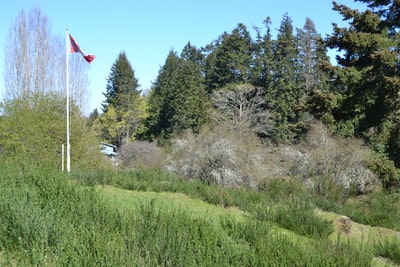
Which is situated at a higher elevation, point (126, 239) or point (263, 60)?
point (263, 60)

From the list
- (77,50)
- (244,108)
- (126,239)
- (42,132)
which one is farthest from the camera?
(244,108)

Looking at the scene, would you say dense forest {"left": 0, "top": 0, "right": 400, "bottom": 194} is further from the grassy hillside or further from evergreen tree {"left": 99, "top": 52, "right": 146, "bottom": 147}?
evergreen tree {"left": 99, "top": 52, "right": 146, "bottom": 147}

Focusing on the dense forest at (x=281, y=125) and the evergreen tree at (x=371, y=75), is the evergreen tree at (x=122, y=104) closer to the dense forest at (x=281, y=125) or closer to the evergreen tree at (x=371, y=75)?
the dense forest at (x=281, y=125)

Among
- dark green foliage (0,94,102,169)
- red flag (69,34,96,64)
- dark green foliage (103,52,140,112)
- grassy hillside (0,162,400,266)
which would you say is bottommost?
grassy hillside (0,162,400,266)

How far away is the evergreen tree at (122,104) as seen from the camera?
5622 centimetres

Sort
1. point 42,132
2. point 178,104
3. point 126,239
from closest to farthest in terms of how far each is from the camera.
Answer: point 126,239 → point 42,132 → point 178,104

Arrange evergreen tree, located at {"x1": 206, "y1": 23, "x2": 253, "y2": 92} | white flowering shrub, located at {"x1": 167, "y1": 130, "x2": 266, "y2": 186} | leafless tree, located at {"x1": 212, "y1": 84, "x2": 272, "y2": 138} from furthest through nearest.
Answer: evergreen tree, located at {"x1": 206, "y1": 23, "x2": 253, "y2": 92} → leafless tree, located at {"x1": 212, "y1": 84, "x2": 272, "y2": 138} → white flowering shrub, located at {"x1": 167, "y1": 130, "x2": 266, "y2": 186}

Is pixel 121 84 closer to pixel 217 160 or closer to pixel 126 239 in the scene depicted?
pixel 217 160

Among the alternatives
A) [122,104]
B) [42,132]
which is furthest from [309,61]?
[42,132]

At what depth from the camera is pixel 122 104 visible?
5769 centimetres

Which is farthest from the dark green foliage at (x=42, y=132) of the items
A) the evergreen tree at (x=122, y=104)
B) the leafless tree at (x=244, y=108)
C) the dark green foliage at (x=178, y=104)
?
the evergreen tree at (x=122, y=104)

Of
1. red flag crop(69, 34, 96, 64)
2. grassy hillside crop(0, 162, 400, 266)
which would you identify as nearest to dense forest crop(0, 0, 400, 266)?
grassy hillside crop(0, 162, 400, 266)

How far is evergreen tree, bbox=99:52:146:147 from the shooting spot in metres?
56.2

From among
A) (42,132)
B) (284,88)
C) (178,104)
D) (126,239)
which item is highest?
(284,88)
